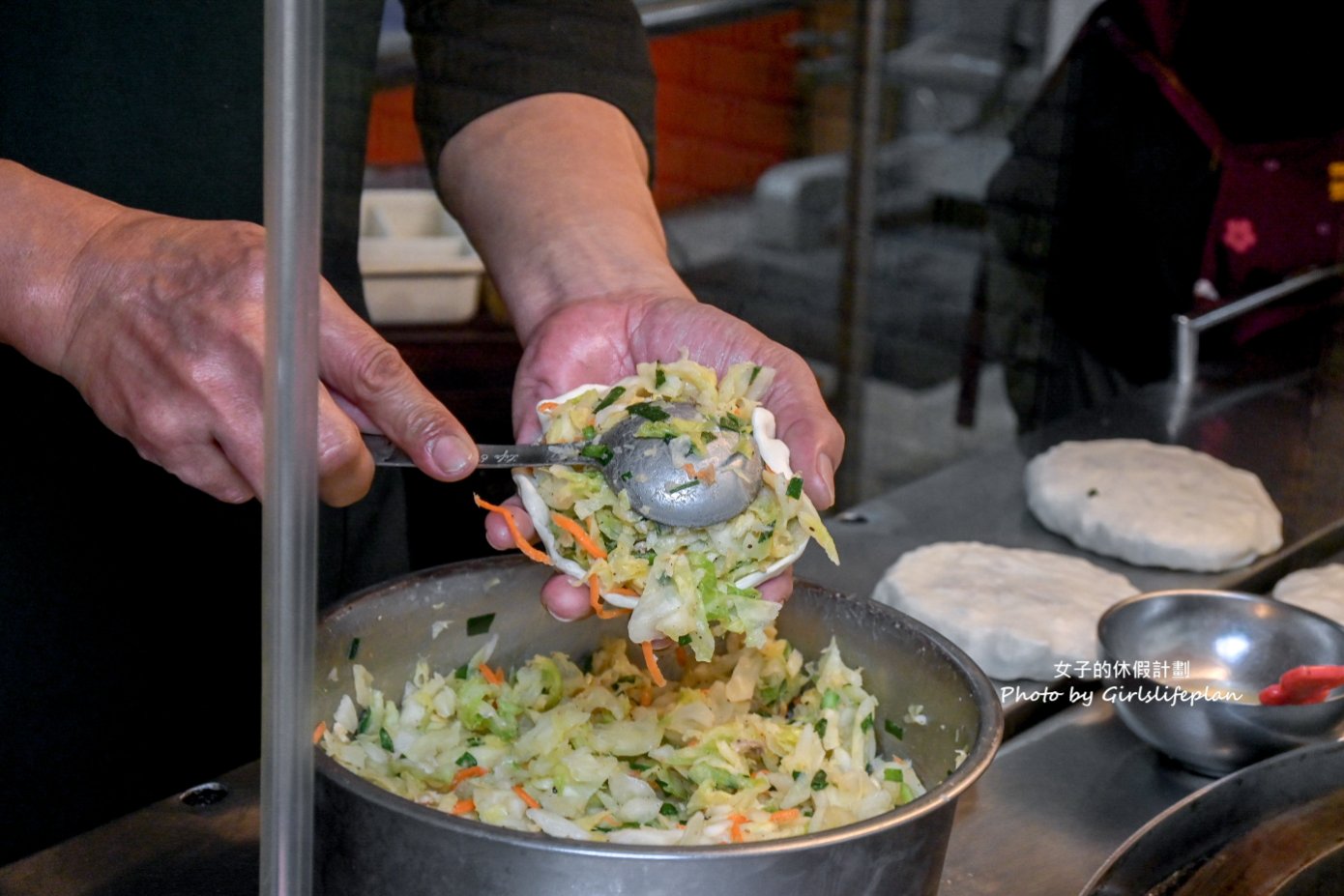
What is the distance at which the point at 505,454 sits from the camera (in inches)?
36.4

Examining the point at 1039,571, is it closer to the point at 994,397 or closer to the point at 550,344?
the point at 550,344

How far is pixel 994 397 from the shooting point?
287 cm

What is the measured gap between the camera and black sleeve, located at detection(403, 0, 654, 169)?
1357mm

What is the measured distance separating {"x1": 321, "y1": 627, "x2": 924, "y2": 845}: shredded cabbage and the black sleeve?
22.6 inches

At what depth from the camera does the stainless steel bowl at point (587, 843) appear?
73cm

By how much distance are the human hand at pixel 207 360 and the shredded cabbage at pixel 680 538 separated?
0.58 ft

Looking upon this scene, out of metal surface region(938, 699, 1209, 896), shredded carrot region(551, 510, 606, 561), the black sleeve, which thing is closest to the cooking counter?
metal surface region(938, 699, 1209, 896)

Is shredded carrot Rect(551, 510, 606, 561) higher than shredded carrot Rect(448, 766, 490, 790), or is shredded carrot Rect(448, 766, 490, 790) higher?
shredded carrot Rect(551, 510, 606, 561)

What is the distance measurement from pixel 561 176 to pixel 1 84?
0.48 meters

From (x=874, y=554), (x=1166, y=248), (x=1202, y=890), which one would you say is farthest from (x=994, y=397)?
(x=1202, y=890)

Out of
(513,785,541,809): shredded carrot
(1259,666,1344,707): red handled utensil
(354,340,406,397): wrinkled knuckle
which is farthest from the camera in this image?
(1259,666,1344,707): red handled utensil

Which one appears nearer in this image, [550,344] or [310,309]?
[310,309]

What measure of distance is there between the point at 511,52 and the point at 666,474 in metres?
0.58

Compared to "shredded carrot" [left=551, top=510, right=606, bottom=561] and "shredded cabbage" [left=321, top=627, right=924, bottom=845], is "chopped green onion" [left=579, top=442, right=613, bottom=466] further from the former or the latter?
"shredded cabbage" [left=321, top=627, right=924, bottom=845]
